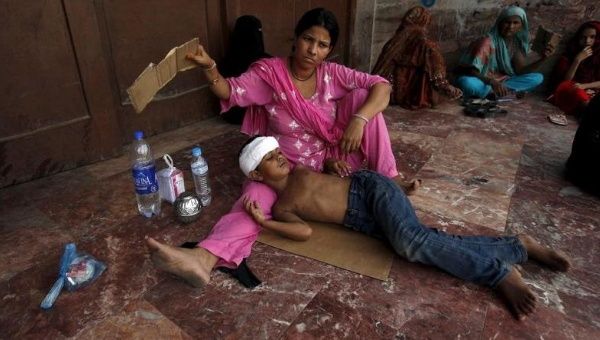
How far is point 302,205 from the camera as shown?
2029mm

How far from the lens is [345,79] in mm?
2469

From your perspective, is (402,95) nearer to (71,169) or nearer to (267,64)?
(267,64)

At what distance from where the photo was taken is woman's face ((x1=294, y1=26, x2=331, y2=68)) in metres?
2.16

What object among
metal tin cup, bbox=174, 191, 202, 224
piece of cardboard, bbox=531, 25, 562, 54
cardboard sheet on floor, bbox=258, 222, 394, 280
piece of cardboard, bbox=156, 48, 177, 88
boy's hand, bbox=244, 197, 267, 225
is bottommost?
cardboard sheet on floor, bbox=258, 222, 394, 280

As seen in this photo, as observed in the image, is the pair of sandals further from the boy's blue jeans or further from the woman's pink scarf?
the boy's blue jeans

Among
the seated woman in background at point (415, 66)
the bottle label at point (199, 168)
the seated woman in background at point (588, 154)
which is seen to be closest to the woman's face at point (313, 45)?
the bottle label at point (199, 168)

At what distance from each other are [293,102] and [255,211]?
0.73m

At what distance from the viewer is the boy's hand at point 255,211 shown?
6.41 feet

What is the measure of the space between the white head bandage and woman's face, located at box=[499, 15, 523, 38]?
394cm

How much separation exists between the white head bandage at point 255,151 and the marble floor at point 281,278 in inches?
16.2

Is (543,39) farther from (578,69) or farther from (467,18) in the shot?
(467,18)

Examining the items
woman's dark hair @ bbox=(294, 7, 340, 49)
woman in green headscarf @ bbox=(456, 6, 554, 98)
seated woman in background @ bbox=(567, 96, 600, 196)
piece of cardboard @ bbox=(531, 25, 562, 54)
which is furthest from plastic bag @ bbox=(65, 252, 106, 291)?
piece of cardboard @ bbox=(531, 25, 562, 54)

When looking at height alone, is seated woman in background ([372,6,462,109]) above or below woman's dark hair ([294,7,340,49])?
below

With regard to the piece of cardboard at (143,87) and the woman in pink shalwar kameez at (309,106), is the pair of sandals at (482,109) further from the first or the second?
the piece of cardboard at (143,87)
